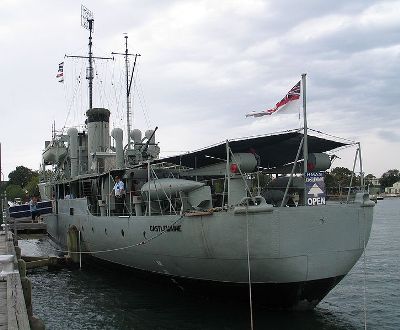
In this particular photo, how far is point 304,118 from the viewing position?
13281 mm

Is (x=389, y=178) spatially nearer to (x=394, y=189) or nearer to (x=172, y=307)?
(x=394, y=189)

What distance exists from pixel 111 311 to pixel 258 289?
4579mm

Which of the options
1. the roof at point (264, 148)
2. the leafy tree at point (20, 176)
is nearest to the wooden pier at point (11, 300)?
the roof at point (264, 148)

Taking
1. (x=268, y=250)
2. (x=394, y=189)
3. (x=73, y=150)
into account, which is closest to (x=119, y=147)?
(x=73, y=150)

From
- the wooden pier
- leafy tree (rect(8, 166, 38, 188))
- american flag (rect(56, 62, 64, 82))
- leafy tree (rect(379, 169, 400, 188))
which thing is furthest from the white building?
the wooden pier

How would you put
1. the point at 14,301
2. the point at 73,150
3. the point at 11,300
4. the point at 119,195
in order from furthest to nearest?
1. the point at 73,150
2. the point at 119,195
3. the point at 11,300
4. the point at 14,301

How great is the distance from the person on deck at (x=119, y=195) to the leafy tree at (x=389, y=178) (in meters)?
188

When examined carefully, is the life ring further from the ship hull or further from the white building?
the white building

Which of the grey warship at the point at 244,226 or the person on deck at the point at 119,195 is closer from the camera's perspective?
the grey warship at the point at 244,226

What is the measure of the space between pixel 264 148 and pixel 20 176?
4817 inches

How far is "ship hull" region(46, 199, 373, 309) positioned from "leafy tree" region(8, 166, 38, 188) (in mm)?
119100

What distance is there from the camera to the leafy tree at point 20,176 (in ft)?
415

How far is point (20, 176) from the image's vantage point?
417 feet

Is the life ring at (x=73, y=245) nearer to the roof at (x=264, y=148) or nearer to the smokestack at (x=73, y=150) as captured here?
the smokestack at (x=73, y=150)
